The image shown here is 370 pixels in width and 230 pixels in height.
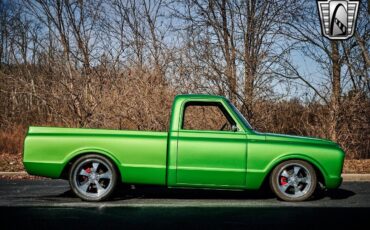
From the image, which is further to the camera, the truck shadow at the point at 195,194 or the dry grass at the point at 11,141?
the dry grass at the point at 11,141

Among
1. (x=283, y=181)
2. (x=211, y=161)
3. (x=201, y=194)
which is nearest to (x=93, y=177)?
(x=211, y=161)

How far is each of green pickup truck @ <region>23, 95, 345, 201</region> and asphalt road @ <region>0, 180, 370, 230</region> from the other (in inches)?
13.0

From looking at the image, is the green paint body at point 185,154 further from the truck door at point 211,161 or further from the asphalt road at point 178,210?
the asphalt road at point 178,210

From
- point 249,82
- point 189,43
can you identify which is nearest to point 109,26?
point 189,43

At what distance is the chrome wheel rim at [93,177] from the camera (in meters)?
7.21

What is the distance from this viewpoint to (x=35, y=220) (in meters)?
5.81

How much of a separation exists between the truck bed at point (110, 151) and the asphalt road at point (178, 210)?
0.48 metres

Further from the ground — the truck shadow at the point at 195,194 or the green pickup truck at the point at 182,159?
the green pickup truck at the point at 182,159

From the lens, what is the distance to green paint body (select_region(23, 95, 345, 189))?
7.14 metres

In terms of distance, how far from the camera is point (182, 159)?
7.14 metres

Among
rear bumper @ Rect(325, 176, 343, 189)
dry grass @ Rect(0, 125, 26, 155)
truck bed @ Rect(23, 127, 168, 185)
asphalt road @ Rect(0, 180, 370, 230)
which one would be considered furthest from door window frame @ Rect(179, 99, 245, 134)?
dry grass @ Rect(0, 125, 26, 155)

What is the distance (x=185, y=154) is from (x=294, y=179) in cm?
179

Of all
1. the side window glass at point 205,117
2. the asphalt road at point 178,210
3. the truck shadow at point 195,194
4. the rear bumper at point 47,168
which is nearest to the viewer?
the asphalt road at point 178,210

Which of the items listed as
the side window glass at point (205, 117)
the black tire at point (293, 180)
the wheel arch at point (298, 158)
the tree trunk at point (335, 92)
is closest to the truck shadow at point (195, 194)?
the black tire at point (293, 180)
